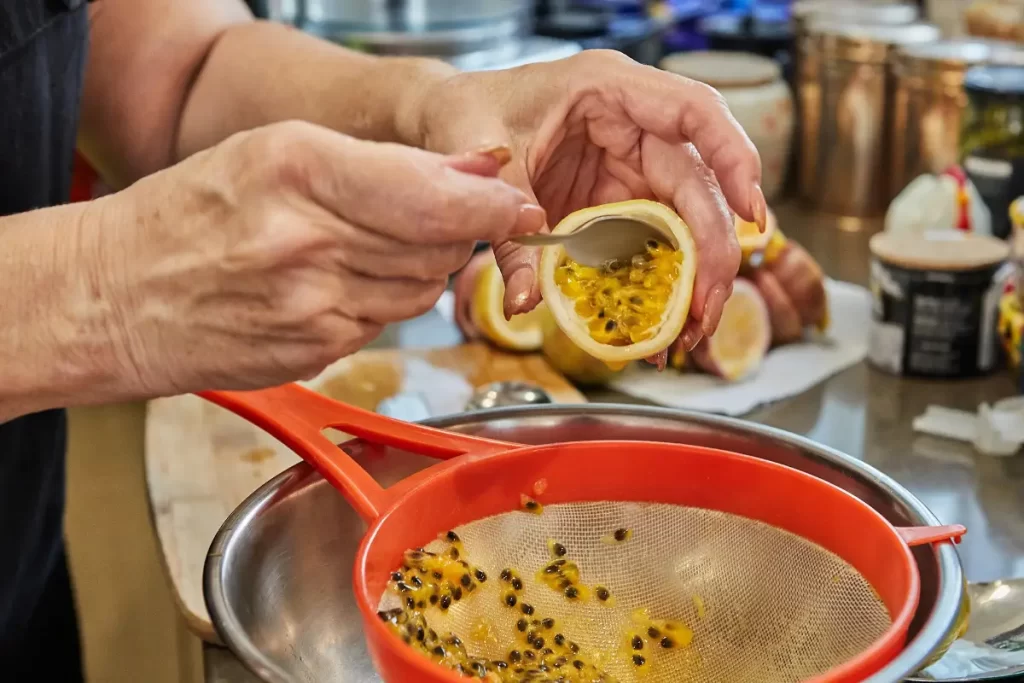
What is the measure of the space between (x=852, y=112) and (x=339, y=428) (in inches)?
62.0

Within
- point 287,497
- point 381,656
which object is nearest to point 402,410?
point 287,497

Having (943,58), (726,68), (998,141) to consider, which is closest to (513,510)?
(998,141)

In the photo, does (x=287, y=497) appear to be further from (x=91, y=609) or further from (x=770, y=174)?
(x=770, y=174)

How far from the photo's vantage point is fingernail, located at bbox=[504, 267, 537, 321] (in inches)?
36.3

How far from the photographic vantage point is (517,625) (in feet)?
2.76

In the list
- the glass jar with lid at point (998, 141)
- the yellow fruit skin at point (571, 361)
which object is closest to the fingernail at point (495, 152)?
the yellow fruit skin at point (571, 361)

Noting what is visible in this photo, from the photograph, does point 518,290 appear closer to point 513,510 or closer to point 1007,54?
point 513,510

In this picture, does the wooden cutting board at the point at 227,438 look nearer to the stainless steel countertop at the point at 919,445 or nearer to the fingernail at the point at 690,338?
the stainless steel countertop at the point at 919,445

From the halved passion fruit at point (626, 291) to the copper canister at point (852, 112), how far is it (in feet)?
4.42

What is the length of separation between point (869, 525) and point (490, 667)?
0.28 m

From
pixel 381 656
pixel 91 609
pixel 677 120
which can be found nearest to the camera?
pixel 381 656

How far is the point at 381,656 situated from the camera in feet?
2.18

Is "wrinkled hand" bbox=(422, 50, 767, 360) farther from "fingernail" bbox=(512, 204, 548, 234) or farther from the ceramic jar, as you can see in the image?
the ceramic jar

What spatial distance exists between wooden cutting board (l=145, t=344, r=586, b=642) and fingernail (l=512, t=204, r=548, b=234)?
1.52 feet
